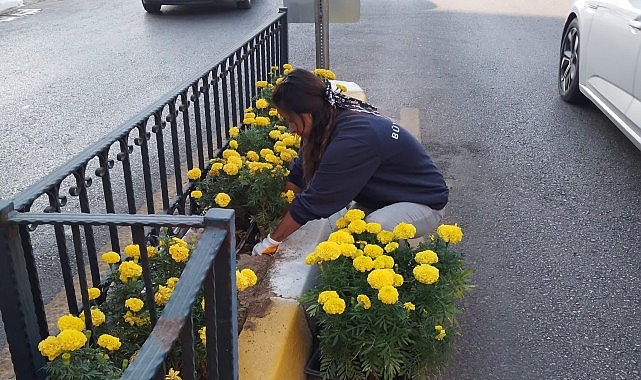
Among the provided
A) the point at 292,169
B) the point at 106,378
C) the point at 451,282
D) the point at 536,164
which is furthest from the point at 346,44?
the point at 106,378

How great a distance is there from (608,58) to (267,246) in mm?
3528

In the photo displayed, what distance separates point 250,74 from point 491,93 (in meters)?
3.49

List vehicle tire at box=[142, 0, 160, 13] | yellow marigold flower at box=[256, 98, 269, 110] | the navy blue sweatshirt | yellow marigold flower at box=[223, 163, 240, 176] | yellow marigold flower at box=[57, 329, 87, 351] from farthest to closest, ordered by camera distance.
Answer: vehicle tire at box=[142, 0, 160, 13]
yellow marigold flower at box=[256, 98, 269, 110]
yellow marigold flower at box=[223, 163, 240, 176]
the navy blue sweatshirt
yellow marigold flower at box=[57, 329, 87, 351]

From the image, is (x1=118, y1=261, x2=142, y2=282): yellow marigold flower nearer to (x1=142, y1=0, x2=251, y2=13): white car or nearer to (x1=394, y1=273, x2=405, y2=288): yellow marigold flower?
(x1=394, y1=273, x2=405, y2=288): yellow marigold flower

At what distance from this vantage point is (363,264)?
263 cm

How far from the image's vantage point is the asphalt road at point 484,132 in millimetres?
3379

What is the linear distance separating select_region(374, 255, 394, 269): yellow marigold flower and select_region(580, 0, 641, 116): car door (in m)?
3.09

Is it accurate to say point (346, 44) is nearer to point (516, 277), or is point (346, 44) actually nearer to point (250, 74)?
point (250, 74)

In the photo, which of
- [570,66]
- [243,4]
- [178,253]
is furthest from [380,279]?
[243,4]

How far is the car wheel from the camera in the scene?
6.68 m

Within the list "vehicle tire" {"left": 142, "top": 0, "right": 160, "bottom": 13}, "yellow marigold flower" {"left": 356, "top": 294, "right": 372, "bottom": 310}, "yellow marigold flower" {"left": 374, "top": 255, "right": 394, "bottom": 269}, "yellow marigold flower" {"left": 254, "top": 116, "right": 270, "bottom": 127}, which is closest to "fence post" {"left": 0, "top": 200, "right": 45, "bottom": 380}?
"yellow marigold flower" {"left": 356, "top": 294, "right": 372, "bottom": 310}

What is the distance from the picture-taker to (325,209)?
3186 mm

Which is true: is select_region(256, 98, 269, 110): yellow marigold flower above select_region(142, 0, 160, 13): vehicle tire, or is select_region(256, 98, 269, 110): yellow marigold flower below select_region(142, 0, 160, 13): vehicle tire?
above

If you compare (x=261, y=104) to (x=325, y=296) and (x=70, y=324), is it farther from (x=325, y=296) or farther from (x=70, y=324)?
(x=70, y=324)
